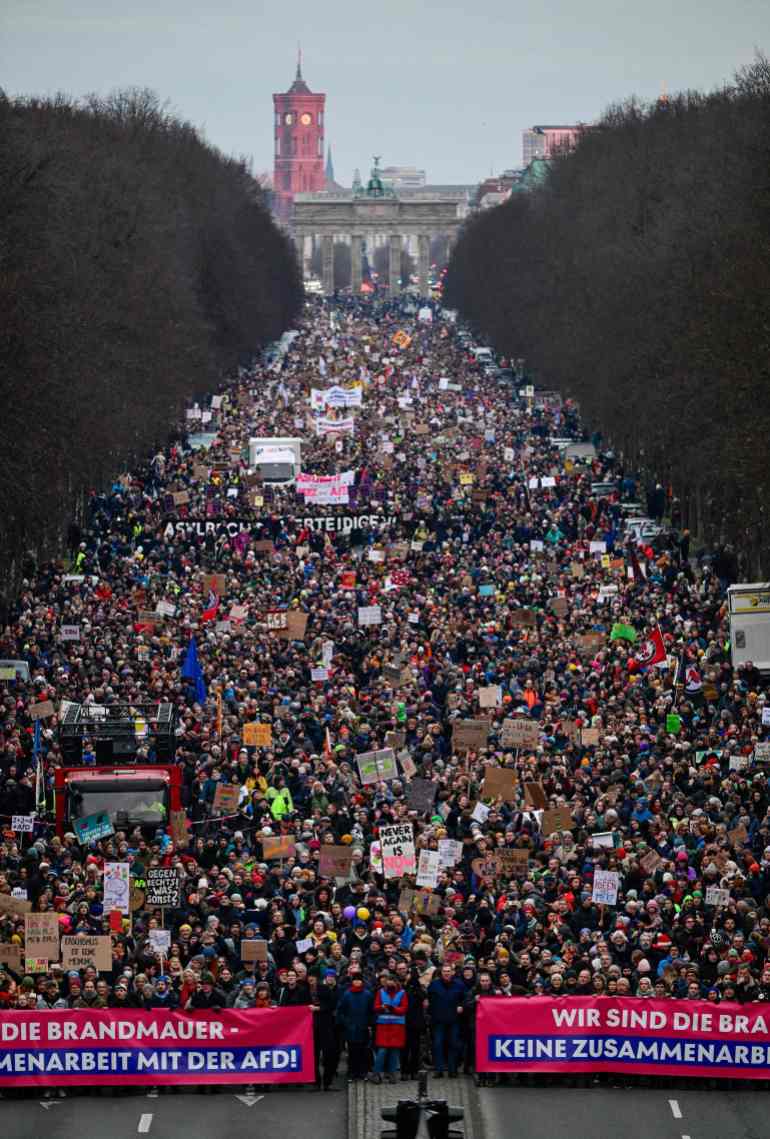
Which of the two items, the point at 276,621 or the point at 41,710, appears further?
the point at 276,621

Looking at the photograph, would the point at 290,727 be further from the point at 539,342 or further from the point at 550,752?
the point at 539,342

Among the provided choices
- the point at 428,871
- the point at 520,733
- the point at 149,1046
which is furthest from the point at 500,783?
the point at 149,1046

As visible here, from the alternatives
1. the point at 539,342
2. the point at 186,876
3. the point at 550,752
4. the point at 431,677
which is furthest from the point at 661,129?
the point at 186,876

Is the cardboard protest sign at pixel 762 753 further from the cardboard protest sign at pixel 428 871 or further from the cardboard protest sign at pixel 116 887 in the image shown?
the cardboard protest sign at pixel 116 887

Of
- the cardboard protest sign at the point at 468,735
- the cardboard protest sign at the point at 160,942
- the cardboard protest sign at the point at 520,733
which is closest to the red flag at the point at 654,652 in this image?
the cardboard protest sign at the point at 468,735

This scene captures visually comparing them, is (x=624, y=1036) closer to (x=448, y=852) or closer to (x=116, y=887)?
(x=448, y=852)

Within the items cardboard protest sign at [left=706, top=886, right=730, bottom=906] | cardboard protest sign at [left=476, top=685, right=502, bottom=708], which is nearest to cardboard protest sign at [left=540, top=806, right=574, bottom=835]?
cardboard protest sign at [left=706, top=886, right=730, bottom=906]
